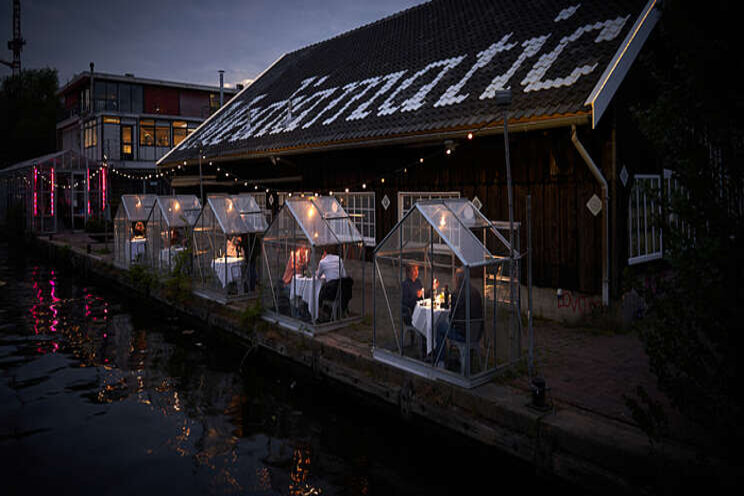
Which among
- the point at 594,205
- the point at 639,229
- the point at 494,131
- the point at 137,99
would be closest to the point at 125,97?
the point at 137,99

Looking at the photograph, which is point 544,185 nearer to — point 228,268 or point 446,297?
point 446,297

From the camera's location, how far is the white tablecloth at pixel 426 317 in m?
7.25

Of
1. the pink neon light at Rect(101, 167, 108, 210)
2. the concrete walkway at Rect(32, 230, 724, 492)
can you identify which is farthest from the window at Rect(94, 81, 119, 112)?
the concrete walkway at Rect(32, 230, 724, 492)

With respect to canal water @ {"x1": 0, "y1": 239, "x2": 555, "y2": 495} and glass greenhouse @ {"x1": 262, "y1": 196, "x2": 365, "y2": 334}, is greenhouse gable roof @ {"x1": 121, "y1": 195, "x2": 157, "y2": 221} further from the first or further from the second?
glass greenhouse @ {"x1": 262, "y1": 196, "x2": 365, "y2": 334}

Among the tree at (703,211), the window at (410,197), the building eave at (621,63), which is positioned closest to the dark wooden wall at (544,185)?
the window at (410,197)

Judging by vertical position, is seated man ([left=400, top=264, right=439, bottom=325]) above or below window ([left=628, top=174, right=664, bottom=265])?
below

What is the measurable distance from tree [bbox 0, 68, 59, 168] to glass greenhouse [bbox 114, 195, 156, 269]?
4026 centimetres

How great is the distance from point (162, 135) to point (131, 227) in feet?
77.7

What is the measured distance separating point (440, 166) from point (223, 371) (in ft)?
20.7

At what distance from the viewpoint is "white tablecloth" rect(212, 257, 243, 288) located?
1216cm

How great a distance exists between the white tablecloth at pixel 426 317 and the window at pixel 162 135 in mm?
35855

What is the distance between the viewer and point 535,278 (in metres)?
9.88

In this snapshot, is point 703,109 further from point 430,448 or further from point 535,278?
point 535,278

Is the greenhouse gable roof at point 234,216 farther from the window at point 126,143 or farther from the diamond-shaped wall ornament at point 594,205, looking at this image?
the window at point 126,143
